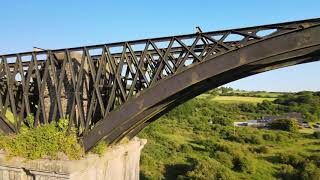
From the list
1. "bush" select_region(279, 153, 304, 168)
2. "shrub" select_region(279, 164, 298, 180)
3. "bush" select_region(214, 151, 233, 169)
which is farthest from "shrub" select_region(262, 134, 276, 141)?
"shrub" select_region(279, 164, 298, 180)

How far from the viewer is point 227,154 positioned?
1533 inches

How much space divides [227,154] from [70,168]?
105ft

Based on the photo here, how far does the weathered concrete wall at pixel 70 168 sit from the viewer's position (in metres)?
9.27

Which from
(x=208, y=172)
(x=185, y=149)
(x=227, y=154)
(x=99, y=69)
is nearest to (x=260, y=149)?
(x=227, y=154)

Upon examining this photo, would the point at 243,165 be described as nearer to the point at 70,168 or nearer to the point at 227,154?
the point at 227,154

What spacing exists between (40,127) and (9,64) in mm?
2949

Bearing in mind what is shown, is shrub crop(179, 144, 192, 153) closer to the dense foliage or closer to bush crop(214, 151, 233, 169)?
the dense foliage

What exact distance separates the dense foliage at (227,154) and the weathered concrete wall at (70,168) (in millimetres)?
19315

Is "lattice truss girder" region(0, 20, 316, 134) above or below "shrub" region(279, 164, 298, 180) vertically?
above

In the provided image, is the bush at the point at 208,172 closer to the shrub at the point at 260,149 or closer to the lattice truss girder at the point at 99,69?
→ the shrub at the point at 260,149

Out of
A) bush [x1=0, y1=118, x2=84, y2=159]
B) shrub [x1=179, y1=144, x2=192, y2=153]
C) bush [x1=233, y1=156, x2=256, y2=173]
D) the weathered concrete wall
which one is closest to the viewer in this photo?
the weathered concrete wall

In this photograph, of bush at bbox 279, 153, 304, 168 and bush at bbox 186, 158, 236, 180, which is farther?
bush at bbox 279, 153, 304, 168

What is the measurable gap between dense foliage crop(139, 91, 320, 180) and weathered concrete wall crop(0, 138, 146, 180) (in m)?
19.3

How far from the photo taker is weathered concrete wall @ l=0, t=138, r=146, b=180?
30.4ft
